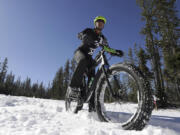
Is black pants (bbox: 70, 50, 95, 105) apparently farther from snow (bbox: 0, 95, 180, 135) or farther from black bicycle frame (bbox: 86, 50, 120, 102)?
snow (bbox: 0, 95, 180, 135)

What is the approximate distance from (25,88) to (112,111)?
97.0 metres

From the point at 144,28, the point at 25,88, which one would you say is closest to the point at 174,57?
the point at 144,28

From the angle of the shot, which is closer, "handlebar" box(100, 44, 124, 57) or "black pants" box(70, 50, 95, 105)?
"handlebar" box(100, 44, 124, 57)

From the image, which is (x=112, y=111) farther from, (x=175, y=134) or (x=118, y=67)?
(x=175, y=134)

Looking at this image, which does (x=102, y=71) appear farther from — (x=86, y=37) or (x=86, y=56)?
(x=86, y=37)

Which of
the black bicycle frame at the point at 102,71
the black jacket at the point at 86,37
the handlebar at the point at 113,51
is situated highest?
the black jacket at the point at 86,37

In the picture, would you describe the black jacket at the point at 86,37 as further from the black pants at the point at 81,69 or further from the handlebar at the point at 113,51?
the handlebar at the point at 113,51

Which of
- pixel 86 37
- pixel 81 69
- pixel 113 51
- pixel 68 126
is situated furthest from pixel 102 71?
pixel 68 126

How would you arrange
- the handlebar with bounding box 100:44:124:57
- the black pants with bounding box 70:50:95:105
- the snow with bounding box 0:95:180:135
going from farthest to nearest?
the black pants with bounding box 70:50:95:105 → the handlebar with bounding box 100:44:124:57 → the snow with bounding box 0:95:180:135

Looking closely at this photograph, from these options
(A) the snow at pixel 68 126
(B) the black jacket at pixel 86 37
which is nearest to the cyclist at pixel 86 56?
(B) the black jacket at pixel 86 37

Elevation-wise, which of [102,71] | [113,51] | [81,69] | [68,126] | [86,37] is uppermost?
[86,37]

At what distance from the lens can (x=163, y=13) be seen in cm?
1745

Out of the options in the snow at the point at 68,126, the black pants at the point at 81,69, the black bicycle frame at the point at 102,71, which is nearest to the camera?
the snow at the point at 68,126

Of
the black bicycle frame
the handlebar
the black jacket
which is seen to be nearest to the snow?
the black bicycle frame
